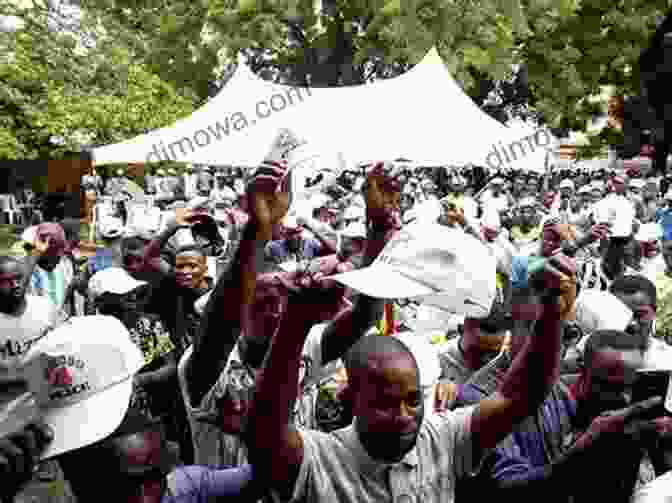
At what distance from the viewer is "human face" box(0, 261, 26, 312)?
4.39m

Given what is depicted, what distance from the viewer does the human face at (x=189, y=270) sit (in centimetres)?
455

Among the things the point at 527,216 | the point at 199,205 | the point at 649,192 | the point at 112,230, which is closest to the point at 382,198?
the point at 199,205

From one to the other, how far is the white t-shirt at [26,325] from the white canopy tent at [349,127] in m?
7.02

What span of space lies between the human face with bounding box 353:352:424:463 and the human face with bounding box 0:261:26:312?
2.82 meters

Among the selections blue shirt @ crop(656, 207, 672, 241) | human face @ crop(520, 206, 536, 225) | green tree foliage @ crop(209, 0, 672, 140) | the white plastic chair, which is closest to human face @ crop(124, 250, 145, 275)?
human face @ crop(520, 206, 536, 225)

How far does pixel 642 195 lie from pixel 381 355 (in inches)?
539

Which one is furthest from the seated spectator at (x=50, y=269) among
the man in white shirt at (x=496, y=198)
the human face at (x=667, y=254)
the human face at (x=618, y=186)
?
the human face at (x=618, y=186)

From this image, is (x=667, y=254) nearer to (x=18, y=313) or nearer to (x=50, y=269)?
(x=50, y=269)

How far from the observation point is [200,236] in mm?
5059

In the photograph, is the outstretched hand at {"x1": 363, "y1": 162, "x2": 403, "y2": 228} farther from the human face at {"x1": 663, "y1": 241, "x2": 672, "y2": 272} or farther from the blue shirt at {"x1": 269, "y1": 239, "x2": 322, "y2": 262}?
the human face at {"x1": 663, "y1": 241, "x2": 672, "y2": 272}

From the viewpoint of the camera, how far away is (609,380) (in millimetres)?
2625

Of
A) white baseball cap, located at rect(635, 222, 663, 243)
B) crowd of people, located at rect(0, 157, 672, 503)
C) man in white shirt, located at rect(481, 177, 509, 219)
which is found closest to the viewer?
crowd of people, located at rect(0, 157, 672, 503)

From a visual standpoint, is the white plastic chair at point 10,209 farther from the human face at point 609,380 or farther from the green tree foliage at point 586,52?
the human face at point 609,380

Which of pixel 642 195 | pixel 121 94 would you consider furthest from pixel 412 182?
pixel 121 94
